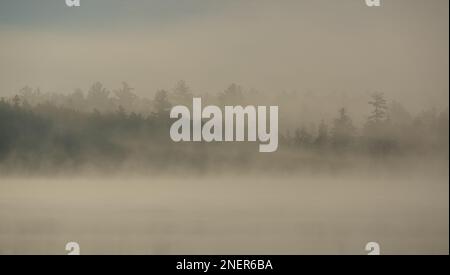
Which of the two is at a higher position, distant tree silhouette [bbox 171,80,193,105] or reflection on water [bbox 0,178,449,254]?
distant tree silhouette [bbox 171,80,193,105]

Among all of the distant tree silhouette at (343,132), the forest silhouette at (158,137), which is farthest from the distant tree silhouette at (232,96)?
the distant tree silhouette at (343,132)

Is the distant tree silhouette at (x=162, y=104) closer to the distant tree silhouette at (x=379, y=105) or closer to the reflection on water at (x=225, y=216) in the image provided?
the reflection on water at (x=225, y=216)

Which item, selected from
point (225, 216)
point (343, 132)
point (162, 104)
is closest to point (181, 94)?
point (162, 104)

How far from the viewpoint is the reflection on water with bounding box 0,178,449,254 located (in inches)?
165

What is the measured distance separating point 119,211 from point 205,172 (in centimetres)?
54

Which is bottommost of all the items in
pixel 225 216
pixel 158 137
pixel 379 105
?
pixel 225 216

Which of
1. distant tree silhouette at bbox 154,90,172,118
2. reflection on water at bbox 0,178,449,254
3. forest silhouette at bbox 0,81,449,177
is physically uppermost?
distant tree silhouette at bbox 154,90,172,118

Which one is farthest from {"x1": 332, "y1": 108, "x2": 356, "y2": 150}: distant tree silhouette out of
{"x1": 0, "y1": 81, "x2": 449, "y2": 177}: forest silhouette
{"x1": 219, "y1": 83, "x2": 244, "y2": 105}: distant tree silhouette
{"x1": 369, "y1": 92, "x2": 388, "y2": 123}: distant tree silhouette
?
{"x1": 219, "y1": 83, "x2": 244, "y2": 105}: distant tree silhouette

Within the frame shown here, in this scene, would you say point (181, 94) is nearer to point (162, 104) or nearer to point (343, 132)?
point (162, 104)

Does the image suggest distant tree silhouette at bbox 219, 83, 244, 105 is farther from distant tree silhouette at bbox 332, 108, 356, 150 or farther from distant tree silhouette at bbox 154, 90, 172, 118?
distant tree silhouette at bbox 332, 108, 356, 150

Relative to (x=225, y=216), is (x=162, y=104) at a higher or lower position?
higher

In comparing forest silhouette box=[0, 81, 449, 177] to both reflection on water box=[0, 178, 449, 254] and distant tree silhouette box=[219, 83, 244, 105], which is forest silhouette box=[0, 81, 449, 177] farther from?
reflection on water box=[0, 178, 449, 254]

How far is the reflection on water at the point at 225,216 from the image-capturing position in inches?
165

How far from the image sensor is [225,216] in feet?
13.8
